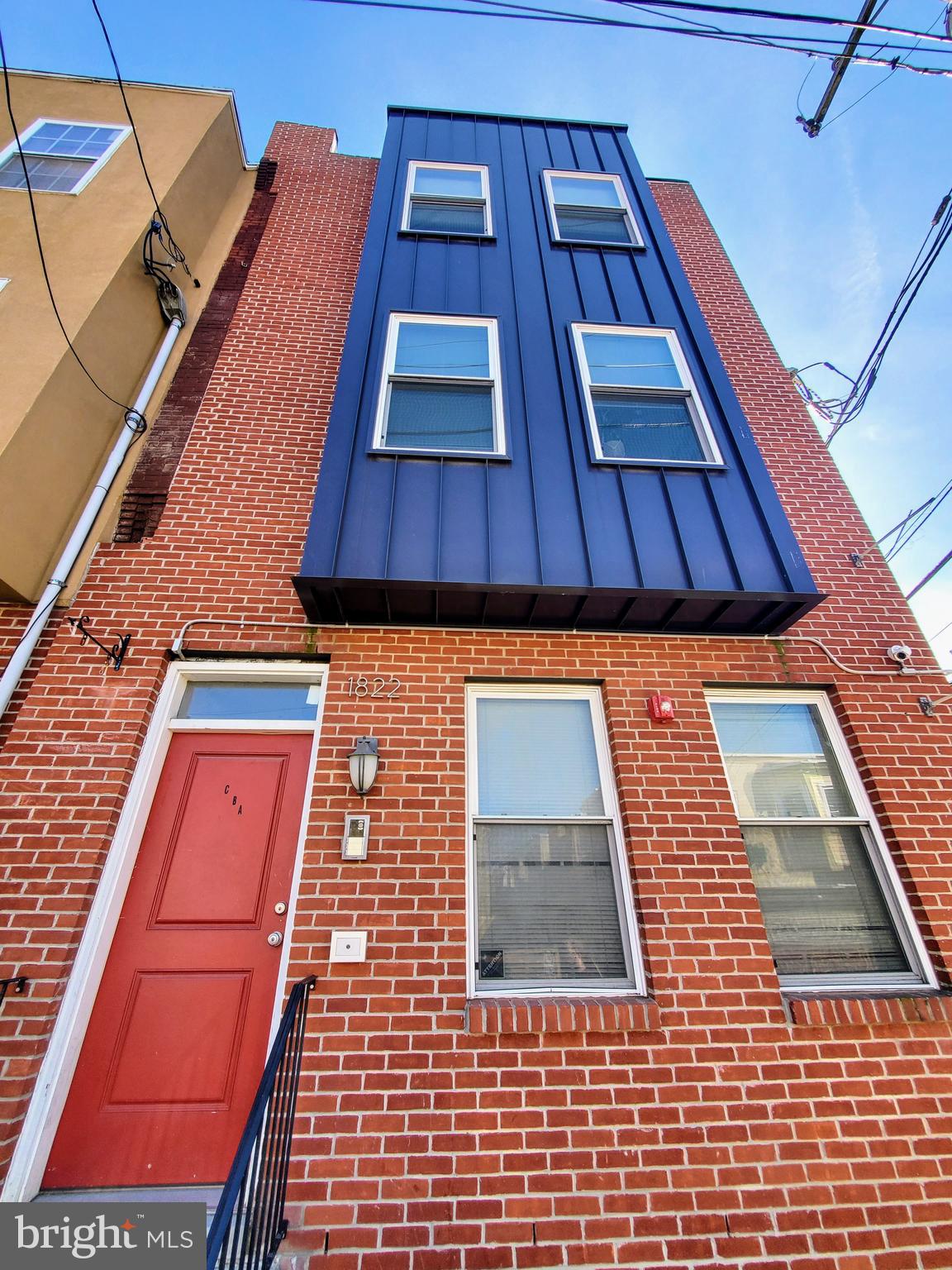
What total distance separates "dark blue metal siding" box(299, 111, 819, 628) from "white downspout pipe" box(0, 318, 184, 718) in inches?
64.4

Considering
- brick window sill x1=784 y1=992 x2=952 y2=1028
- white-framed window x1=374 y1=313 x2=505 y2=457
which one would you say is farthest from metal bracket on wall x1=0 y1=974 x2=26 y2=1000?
brick window sill x1=784 y1=992 x2=952 y2=1028

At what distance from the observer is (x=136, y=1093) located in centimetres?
247

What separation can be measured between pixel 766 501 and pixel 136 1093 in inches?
186

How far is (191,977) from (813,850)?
3407 mm

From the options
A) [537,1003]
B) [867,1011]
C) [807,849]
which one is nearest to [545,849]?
[537,1003]

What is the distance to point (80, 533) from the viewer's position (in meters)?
3.55

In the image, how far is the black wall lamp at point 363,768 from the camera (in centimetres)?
285

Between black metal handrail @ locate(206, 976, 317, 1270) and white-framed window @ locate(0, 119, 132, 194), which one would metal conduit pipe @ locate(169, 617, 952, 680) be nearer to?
black metal handrail @ locate(206, 976, 317, 1270)

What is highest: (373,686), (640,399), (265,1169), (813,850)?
(640,399)

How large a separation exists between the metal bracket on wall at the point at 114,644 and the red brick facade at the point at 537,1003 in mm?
74

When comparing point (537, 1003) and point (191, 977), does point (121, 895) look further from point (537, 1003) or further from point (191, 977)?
point (537, 1003)

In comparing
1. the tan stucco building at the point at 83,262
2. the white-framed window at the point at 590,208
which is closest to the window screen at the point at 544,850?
the tan stucco building at the point at 83,262

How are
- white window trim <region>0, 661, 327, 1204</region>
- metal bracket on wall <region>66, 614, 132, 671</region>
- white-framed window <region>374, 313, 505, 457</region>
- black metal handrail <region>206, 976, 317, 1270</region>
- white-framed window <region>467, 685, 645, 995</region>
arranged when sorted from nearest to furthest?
black metal handrail <region>206, 976, 317, 1270</region> < white window trim <region>0, 661, 327, 1204</region> < white-framed window <region>467, 685, 645, 995</region> < metal bracket on wall <region>66, 614, 132, 671</region> < white-framed window <region>374, 313, 505, 457</region>

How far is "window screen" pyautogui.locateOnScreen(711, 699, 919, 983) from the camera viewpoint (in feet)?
9.41
